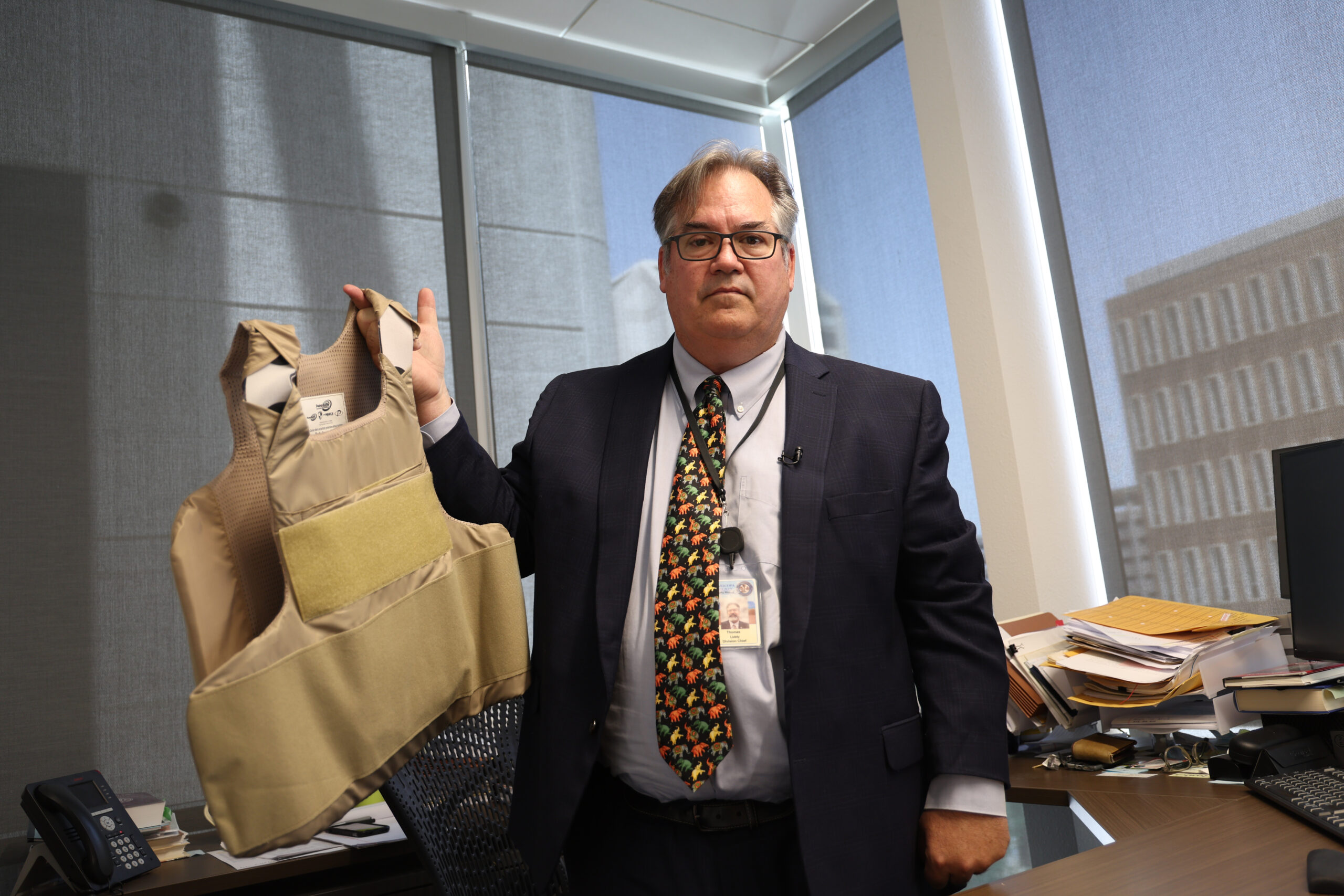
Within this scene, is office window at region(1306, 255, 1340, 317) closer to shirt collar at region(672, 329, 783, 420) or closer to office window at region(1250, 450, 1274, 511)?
office window at region(1250, 450, 1274, 511)

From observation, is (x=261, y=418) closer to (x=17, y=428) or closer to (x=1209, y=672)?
(x=1209, y=672)

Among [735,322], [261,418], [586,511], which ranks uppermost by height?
[735,322]

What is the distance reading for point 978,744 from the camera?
1.40 meters

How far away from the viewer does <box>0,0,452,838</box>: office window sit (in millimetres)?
2758

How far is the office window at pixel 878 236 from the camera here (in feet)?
12.1

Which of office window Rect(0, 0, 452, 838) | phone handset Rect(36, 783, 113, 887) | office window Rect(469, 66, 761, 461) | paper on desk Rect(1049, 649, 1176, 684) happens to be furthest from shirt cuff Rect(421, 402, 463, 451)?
office window Rect(469, 66, 761, 461)

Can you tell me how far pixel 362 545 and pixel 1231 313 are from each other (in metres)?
2.59

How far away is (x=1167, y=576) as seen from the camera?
2906 mm

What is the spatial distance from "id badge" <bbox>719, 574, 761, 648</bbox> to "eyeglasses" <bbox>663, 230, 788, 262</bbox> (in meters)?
0.57

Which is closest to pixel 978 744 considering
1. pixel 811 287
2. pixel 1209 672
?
pixel 1209 672

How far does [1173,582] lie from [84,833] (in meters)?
2.88

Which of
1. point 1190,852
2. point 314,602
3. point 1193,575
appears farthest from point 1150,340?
point 314,602

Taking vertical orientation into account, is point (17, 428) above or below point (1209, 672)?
above

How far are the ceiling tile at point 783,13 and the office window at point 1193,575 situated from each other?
8.05 feet
